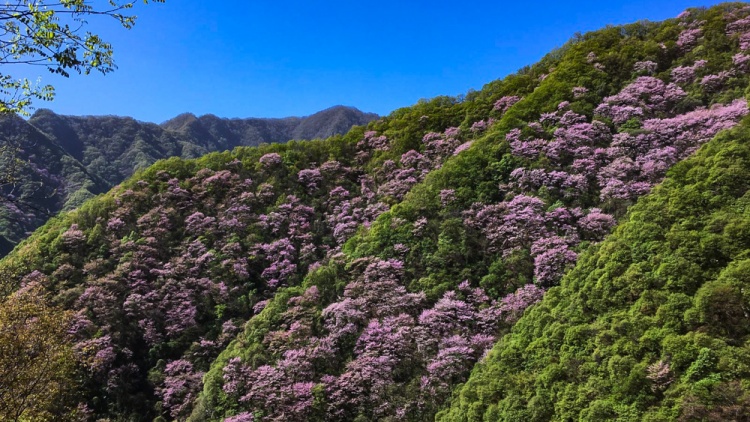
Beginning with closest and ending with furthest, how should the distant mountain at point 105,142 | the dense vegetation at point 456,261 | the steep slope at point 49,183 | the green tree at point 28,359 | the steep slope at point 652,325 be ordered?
the steep slope at point 652,325, the dense vegetation at point 456,261, the green tree at point 28,359, the steep slope at point 49,183, the distant mountain at point 105,142

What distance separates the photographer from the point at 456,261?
20.2 m

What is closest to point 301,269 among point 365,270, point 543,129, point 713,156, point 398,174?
point 365,270

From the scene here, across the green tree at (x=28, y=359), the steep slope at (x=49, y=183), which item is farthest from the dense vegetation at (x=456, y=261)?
the steep slope at (x=49, y=183)

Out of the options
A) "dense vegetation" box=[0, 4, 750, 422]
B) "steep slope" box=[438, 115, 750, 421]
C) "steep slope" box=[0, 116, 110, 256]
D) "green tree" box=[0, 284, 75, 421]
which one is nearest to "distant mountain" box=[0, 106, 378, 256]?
"steep slope" box=[0, 116, 110, 256]

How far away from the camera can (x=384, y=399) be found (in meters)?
16.9

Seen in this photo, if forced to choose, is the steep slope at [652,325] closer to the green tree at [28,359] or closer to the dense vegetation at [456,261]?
the dense vegetation at [456,261]

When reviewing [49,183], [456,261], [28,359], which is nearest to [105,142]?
[49,183]

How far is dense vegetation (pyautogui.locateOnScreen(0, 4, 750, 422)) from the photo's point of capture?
12414 mm

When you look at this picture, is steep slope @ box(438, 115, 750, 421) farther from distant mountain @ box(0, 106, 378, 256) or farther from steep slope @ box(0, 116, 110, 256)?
steep slope @ box(0, 116, 110, 256)

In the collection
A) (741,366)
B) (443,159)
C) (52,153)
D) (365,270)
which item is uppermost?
(52,153)

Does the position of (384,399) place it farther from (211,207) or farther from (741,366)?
(211,207)

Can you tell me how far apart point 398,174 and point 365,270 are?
9075 millimetres

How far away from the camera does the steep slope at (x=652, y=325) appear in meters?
10.4

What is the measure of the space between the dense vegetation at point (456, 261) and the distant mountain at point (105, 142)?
2122 centimetres
